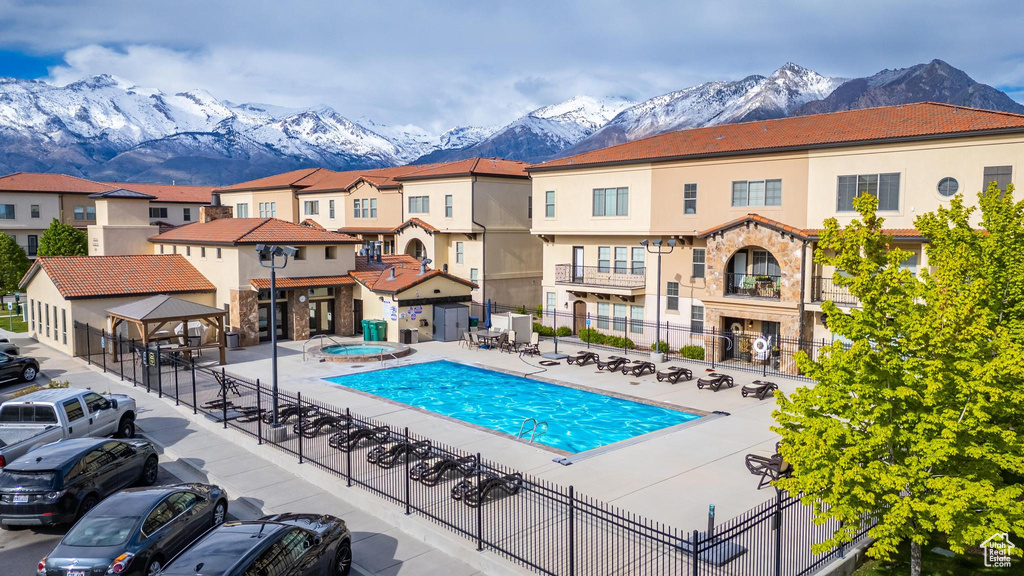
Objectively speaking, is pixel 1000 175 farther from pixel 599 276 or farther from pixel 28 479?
pixel 28 479

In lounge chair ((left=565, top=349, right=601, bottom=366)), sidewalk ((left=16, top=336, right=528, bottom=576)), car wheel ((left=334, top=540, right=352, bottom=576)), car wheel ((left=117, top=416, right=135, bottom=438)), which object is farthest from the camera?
lounge chair ((left=565, top=349, right=601, bottom=366))

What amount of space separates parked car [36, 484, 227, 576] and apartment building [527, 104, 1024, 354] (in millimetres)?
24599

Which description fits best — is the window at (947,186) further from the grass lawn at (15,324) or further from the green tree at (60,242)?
the green tree at (60,242)

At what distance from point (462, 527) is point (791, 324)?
21.3 m

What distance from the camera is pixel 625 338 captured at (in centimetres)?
3581

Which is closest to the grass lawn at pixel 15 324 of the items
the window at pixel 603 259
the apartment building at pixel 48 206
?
the apartment building at pixel 48 206

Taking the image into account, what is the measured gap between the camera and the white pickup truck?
17.3 meters

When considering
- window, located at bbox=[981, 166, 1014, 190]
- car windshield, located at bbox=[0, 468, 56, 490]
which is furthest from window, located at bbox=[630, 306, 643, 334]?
car windshield, located at bbox=[0, 468, 56, 490]

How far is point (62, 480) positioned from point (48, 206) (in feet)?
200

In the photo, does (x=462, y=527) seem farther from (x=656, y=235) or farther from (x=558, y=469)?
(x=656, y=235)

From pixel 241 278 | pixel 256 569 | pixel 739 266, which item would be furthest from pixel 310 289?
pixel 256 569

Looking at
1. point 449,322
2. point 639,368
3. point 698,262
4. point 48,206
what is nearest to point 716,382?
point 639,368

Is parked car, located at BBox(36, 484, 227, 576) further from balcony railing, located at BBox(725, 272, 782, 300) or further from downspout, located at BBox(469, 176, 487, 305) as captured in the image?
downspout, located at BBox(469, 176, 487, 305)

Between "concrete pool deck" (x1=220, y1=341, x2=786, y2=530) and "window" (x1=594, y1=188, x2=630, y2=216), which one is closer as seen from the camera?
"concrete pool deck" (x1=220, y1=341, x2=786, y2=530)
